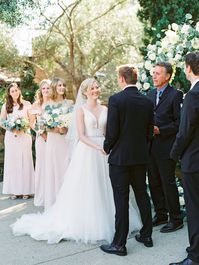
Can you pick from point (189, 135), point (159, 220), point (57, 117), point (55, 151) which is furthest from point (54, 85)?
point (189, 135)

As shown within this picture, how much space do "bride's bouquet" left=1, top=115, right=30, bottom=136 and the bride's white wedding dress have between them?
Result: 6.68 feet

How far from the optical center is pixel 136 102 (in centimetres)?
414

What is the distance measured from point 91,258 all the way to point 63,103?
2.70m

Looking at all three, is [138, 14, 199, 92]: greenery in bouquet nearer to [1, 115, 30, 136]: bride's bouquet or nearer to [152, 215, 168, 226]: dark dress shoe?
[152, 215, 168, 226]: dark dress shoe

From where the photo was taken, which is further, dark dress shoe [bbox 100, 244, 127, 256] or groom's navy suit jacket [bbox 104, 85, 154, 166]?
dark dress shoe [bbox 100, 244, 127, 256]

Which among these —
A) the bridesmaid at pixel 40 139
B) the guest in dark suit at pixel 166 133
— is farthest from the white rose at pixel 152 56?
the bridesmaid at pixel 40 139

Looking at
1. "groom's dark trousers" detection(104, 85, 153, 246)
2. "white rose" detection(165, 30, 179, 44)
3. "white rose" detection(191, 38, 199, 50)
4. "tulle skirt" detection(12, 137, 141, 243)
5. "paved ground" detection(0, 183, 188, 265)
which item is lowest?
"paved ground" detection(0, 183, 188, 265)

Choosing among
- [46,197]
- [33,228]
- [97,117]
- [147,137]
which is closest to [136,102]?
[147,137]

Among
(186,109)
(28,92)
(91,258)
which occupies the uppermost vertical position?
(28,92)

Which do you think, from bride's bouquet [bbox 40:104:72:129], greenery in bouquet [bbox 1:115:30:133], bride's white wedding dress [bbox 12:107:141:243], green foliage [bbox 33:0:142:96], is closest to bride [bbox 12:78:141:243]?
bride's white wedding dress [bbox 12:107:141:243]

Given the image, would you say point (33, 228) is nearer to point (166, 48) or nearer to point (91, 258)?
point (91, 258)

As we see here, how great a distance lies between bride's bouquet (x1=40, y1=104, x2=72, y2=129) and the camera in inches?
239

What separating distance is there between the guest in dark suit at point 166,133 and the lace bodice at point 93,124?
64 cm

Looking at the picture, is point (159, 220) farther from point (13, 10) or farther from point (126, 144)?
point (13, 10)
